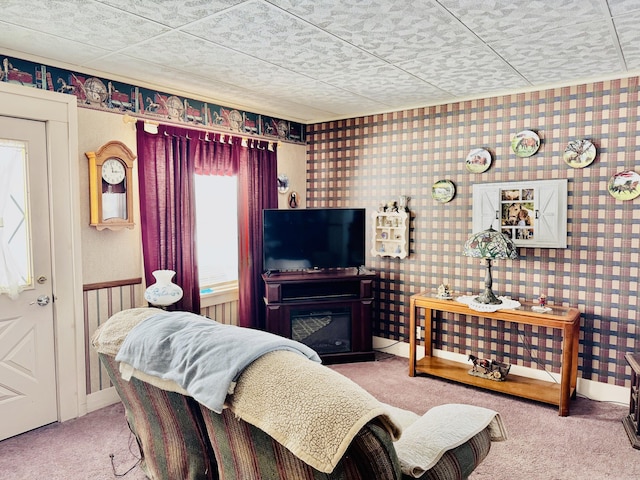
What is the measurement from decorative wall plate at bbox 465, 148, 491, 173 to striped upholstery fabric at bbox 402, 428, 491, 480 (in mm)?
2660

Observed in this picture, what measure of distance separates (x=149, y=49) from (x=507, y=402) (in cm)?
351

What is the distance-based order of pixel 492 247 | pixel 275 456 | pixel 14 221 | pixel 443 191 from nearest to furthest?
pixel 275 456 → pixel 14 221 → pixel 492 247 → pixel 443 191

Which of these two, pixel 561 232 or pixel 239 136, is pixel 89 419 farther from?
pixel 561 232

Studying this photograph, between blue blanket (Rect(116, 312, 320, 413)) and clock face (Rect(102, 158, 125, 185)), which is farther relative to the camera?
clock face (Rect(102, 158, 125, 185))

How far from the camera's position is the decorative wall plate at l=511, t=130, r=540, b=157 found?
12.0 feet

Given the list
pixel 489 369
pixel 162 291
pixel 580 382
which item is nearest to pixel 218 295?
pixel 162 291

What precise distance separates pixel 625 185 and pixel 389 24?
2.20 metres

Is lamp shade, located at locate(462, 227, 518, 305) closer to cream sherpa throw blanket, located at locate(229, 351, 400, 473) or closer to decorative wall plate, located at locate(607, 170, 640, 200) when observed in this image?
decorative wall plate, located at locate(607, 170, 640, 200)

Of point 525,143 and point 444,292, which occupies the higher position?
point 525,143

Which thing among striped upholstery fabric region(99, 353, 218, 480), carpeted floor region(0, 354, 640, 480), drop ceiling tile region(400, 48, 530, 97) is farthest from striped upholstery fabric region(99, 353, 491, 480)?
drop ceiling tile region(400, 48, 530, 97)

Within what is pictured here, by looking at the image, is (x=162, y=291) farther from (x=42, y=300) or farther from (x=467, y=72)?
(x=467, y=72)

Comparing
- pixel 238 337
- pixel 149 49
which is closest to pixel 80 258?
pixel 149 49

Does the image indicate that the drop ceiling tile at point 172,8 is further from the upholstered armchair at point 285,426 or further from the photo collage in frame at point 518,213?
the photo collage in frame at point 518,213

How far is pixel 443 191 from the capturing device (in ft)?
13.6
